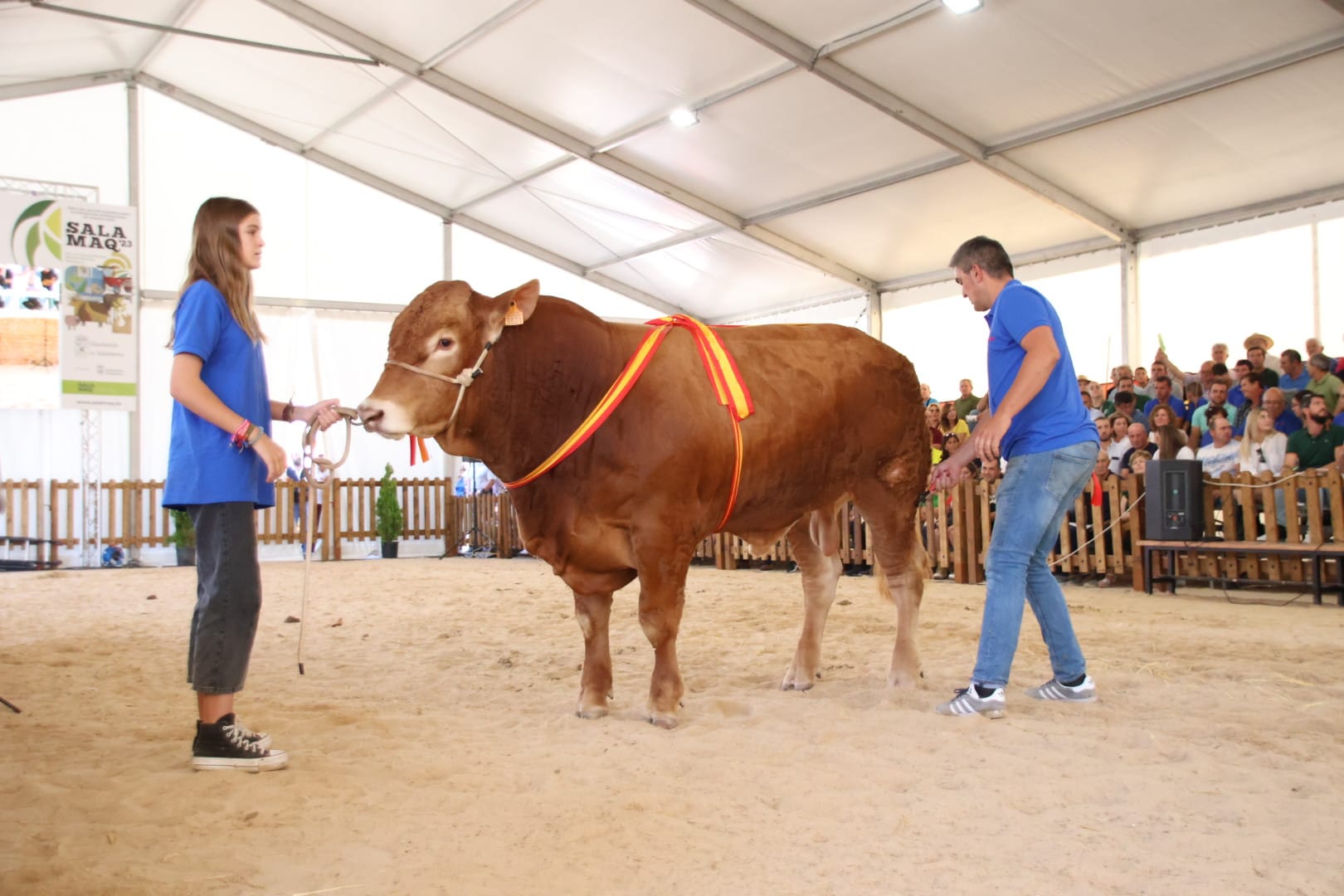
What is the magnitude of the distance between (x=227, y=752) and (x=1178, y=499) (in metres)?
8.40

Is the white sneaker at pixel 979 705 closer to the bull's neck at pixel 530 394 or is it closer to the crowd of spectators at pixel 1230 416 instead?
the bull's neck at pixel 530 394

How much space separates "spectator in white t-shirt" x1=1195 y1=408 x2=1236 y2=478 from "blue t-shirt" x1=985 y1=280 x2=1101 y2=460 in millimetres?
6470

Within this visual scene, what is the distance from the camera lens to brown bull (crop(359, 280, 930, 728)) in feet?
13.2

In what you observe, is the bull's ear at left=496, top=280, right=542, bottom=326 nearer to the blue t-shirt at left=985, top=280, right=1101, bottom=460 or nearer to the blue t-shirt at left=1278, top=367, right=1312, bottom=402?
the blue t-shirt at left=985, top=280, right=1101, bottom=460

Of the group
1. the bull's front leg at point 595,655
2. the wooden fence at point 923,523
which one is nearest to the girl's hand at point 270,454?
the bull's front leg at point 595,655

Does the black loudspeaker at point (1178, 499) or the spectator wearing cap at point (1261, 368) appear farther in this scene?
the spectator wearing cap at point (1261, 368)

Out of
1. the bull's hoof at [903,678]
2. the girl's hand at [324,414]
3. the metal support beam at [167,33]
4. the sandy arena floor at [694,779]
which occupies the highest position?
the metal support beam at [167,33]

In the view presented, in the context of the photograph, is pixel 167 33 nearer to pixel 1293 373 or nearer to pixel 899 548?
pixel 899 548

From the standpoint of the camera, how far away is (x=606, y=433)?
4.16m

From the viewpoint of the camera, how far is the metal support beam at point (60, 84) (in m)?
17.4

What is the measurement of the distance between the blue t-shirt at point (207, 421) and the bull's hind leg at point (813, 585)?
255cm

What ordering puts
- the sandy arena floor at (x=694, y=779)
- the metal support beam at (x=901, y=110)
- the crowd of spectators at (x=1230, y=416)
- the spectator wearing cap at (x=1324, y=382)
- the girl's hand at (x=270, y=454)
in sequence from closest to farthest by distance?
the sandy arena floor at (x=694, y=779) < the girl's hand at (x=270, y=454) < the crowd of spectators at (x=1230, y=416) < the spectator wearing cap at (x=1324, y=382) < the metal support beam at (x=901, y=110)

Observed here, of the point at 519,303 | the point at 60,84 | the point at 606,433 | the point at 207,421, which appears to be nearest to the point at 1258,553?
the point at 606,433

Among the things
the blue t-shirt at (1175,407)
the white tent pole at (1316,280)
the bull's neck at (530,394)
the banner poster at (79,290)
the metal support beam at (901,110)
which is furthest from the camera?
the banner poster at (79,290)
